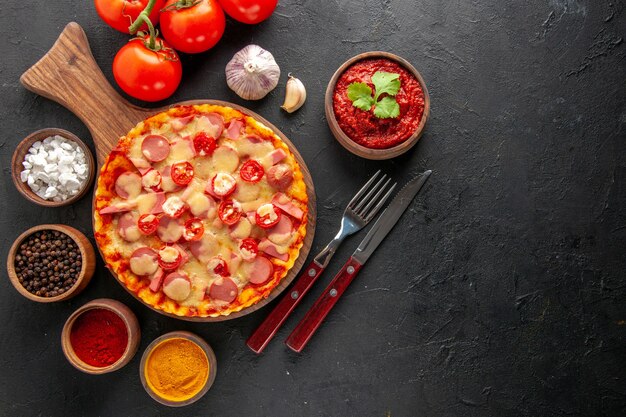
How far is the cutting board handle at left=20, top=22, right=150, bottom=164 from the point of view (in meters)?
3.68

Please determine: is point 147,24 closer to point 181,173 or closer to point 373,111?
Answer: point 181,173

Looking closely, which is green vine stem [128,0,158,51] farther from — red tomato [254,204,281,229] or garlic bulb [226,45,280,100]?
red tomato [254,204,281,229]

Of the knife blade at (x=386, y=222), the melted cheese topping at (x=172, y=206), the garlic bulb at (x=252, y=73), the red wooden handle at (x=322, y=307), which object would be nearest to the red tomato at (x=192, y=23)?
the garlic bulb at (x=252, y=73)

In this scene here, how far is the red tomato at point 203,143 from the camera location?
349 cm

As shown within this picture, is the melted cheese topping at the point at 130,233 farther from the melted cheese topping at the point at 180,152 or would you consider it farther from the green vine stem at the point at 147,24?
the green vine stem at the point at 147,24

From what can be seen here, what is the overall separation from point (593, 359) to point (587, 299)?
1.29 ft

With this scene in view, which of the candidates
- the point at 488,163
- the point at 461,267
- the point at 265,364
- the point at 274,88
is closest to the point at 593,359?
the point at 461,267

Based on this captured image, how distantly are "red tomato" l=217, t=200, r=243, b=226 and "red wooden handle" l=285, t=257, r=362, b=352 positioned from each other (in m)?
0.75

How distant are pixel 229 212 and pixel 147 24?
3.85ft

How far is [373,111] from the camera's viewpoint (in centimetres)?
350

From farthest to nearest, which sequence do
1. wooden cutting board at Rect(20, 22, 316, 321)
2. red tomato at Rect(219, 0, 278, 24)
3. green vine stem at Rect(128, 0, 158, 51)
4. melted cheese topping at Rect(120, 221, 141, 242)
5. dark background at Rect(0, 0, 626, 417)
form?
dark background at Rect(0, 0, 626, 417) → wooden cutting board at Rect(20, 22, 316, 321) → red tomato at Rect(219, 0, 278, 24) → melted cheese topping at Rect(120, 221, 141, 242) → green vine stem at Rect(128, 0, 158, 51)

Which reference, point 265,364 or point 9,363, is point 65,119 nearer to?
point 9,363

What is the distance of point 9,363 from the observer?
3812 mm

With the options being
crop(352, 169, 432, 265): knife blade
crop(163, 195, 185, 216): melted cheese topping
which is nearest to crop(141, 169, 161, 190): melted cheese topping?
crop(163, 195, 185, 216): melted cheese topping
